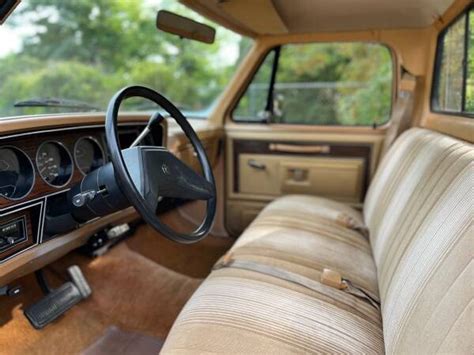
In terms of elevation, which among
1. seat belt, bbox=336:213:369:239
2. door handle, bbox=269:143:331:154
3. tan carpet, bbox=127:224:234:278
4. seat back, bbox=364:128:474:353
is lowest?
tan carpet, bbox=127:224:234:278

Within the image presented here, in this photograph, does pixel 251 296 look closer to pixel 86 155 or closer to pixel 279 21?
pixel 86 155

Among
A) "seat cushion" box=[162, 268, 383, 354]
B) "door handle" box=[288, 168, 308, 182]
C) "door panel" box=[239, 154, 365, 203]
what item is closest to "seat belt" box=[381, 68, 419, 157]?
"door panel" box=[239, 154, 365, 203]

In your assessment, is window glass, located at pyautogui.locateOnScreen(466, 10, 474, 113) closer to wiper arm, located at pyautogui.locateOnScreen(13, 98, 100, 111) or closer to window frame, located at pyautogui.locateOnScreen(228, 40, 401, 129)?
window frame, located at pyautogui.locateOnScreen(228, 40, 401, 129)

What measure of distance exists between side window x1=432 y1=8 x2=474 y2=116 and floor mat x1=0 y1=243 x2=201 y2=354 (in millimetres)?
1576

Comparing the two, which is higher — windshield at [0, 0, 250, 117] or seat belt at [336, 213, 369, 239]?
windshield at [0, 0, 250, 117]

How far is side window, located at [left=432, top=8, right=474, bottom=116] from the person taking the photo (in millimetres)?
1700

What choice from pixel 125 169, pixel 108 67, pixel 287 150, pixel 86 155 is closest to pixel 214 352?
pixel 125 169

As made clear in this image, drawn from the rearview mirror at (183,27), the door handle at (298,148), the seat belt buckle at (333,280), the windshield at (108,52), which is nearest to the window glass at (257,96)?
the door handle at (298,148)

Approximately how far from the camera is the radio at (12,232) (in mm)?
1323

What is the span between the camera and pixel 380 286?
4.60 ft

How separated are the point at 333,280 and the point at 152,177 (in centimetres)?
71

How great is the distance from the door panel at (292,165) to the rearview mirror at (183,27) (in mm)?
753

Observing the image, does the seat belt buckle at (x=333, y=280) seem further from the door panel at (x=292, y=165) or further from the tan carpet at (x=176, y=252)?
the door panel at (x=292, y=165)

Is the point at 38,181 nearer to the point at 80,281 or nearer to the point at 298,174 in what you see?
the point at 80,281
